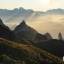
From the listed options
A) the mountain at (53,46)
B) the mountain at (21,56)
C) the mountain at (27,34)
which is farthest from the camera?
the mountain at (27,34)

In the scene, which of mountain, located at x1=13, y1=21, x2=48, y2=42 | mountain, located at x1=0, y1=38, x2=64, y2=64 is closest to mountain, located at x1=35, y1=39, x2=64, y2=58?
mountain, located at x1=13, y1=21, x2=48, y2=42

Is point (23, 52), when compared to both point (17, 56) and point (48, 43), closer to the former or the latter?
point (17, 56)

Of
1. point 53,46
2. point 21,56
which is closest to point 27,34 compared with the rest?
point 53,46

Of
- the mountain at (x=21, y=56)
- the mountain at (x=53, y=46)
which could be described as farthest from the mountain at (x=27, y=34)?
the mountain at (x=21, y=56)

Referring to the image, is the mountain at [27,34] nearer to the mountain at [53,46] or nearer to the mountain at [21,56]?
the mountain at [53,46]

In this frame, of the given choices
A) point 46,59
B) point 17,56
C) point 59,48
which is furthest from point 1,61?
point 59,48

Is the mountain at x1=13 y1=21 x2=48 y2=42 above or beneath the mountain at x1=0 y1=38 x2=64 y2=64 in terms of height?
above

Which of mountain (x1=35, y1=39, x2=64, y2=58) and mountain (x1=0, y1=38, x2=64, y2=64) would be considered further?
mountain (x1=35, y1=39, x2=64, y2=58)

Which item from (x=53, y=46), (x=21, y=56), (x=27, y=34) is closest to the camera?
(x=21, y=56)

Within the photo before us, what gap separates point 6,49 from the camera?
89.4 meters

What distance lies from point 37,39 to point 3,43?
5884 cm

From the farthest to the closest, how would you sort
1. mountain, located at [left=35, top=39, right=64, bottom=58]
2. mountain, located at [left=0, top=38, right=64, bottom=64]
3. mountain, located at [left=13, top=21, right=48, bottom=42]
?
mountain, located at [left=13, top=21, right=48, bottom=42]
mountain, located at [left=35, top=39, right=64, bottom=58]
mountain, located at [left=0, top=38, right=64, bottom=64]

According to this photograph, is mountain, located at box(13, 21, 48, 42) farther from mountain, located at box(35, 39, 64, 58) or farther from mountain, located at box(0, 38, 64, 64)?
mountain, located at box(0, 38, 64, 64)

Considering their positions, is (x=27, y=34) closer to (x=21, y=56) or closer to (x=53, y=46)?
(x=53, y=46)
